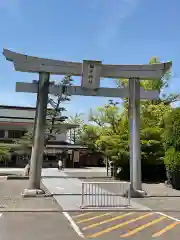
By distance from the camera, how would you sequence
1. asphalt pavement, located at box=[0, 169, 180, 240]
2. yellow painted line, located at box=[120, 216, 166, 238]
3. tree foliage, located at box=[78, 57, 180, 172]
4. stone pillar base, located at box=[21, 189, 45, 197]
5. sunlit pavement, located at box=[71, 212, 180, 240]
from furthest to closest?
1. tree foliage, located at box=[78, 57, 180, 172]
2. stone pillar base, located at box=[21, 189, 45, 197]
3. yellow painted line, located at box=[120, 216, 166, 238]
4. sunlit pavement, located at box=[71, 212, 180, 240]
5. asphalt pavement, located at box=[0, 169, 180, 240]

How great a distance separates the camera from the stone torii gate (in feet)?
58.7

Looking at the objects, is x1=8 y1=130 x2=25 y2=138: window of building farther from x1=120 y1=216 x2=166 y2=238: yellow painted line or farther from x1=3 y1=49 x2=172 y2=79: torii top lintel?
x1=120 y1=216 x2=166 y2=238: yellow painted line

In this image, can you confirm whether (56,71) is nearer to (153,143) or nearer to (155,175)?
(153,143)

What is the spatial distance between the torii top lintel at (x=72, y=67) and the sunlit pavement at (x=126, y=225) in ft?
27.0

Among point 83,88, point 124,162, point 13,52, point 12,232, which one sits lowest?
point 12,232

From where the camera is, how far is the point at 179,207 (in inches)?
590

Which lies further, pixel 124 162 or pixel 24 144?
pixel 24 144

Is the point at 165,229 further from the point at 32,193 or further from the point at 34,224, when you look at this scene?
the point at 32,193

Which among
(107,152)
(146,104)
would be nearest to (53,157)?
(146,104)

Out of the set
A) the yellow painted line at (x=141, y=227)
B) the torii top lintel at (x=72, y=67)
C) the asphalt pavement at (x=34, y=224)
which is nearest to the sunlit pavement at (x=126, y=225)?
the yellow painted line at (x=141, y=227)

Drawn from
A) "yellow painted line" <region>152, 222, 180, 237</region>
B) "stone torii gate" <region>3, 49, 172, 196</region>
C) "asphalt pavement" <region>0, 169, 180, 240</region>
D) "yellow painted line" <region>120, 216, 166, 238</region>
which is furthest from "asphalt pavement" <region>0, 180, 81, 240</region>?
"stone torii gate" <region>3, 49, 172, 196</region>

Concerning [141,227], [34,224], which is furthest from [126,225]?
[34,224]

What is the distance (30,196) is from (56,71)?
6453mm

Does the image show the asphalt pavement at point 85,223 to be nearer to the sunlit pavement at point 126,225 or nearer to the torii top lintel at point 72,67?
the sunlit pavement at point 126,225
